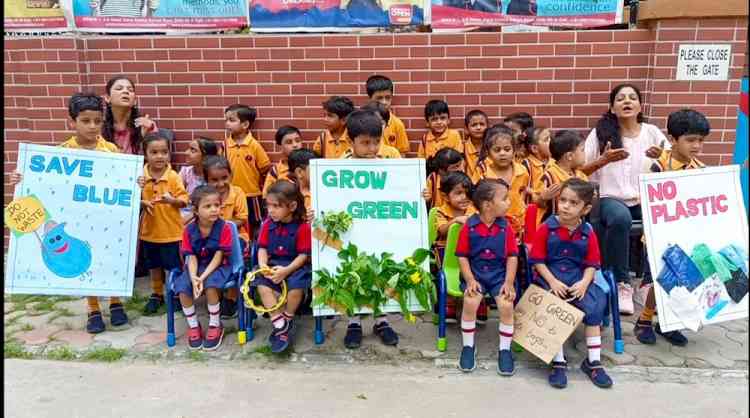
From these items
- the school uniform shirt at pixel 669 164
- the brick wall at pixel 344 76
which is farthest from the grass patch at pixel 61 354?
the school uniform shirt at pixel 669 164

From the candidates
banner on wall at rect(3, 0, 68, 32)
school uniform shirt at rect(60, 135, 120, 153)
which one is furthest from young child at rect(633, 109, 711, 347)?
banner on wall at rect(3, 0, 68, 32)

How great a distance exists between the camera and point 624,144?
14.5ft

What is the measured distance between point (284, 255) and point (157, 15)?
2624 mm

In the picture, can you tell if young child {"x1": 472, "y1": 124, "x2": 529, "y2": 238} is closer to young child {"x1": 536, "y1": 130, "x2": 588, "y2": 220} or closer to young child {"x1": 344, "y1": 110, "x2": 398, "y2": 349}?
young child {"x1": 536, "y1": 130, "x2": 588, "y2": 220}

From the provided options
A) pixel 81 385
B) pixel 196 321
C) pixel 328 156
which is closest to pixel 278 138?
pixel 328 156

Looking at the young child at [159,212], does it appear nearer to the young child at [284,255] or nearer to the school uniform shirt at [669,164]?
the young child at [284,255]

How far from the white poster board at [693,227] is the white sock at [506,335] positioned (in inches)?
34.7

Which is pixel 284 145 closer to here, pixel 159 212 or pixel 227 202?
pixel 227 202

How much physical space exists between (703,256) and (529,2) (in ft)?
8.09

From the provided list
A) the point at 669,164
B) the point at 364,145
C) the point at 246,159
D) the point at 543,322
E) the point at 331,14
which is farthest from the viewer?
the point at 331,14

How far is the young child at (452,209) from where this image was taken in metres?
3.97

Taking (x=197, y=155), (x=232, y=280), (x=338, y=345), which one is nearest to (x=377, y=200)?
(x=338, y=345)

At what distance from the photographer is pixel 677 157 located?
407 cm

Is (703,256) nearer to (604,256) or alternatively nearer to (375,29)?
(604,256)
